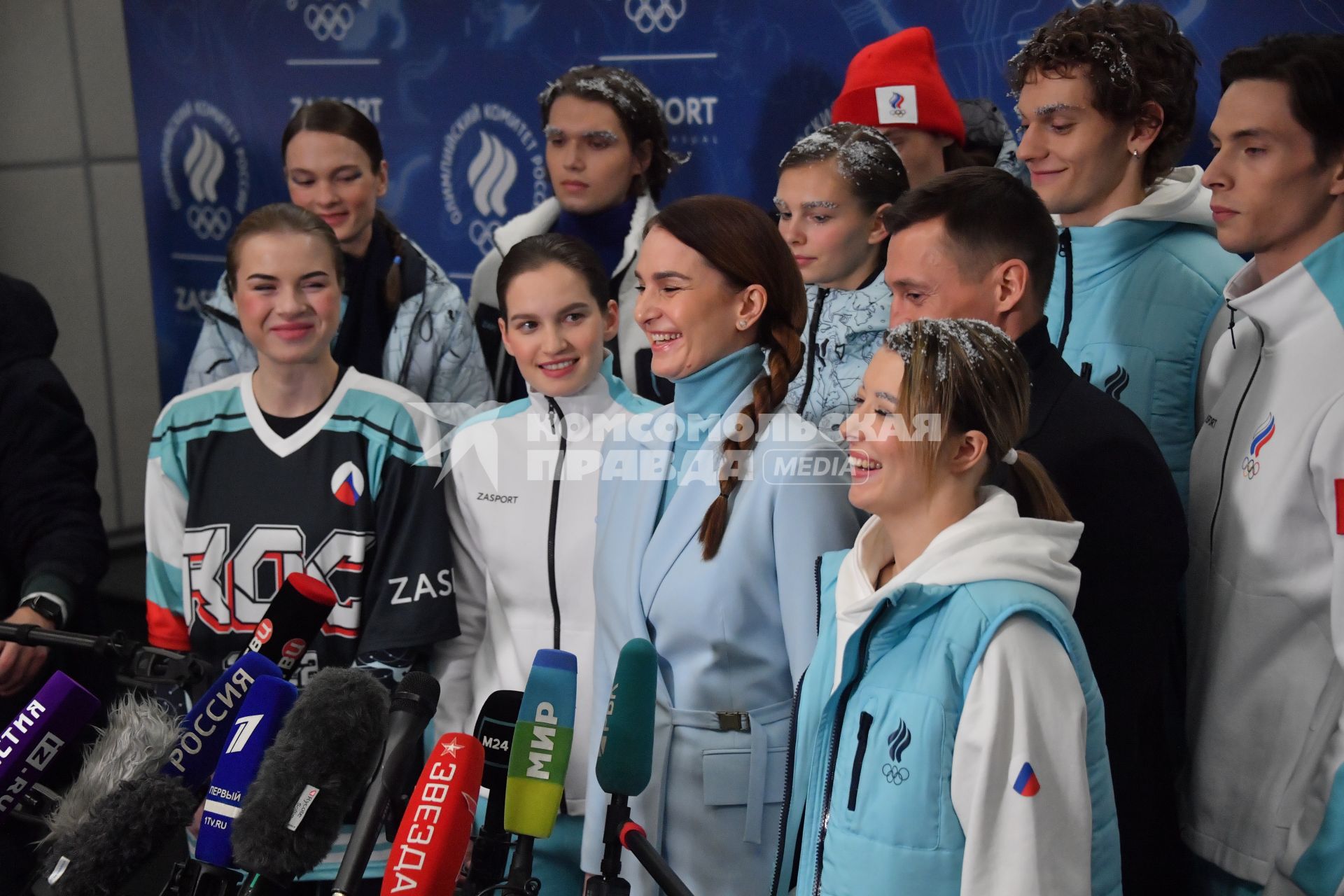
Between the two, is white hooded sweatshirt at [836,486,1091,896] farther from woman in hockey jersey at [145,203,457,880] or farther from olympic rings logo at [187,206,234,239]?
olympic rings logo at [187,206,234,239]

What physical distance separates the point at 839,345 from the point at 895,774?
1232 millimetres

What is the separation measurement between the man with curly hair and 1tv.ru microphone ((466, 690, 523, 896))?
1.17 metres

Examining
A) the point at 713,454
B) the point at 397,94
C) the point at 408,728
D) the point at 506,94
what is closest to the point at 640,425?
the point at 713,454

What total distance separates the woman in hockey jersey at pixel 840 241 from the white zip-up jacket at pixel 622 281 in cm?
44

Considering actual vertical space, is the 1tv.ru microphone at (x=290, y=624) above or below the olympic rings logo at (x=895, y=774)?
above

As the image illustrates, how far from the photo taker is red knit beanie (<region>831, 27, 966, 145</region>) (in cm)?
293

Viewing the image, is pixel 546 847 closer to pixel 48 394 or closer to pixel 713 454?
pixel 713 454

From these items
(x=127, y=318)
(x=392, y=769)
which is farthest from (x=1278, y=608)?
(x=127, y=318)

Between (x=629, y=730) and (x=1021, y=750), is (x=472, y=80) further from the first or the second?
(x=1021, y=750)

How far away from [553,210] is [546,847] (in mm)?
1747

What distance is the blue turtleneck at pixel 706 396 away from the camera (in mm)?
1951

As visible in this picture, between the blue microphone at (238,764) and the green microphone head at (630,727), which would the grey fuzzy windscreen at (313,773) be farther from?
the green microphone head at (630,727)

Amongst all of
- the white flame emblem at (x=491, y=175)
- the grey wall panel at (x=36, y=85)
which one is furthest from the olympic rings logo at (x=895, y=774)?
the grey wall panel at (x=36, y=85)

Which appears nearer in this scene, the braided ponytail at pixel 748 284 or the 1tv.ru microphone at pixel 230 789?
the 1tv.ru microphone at pixel 230 789
